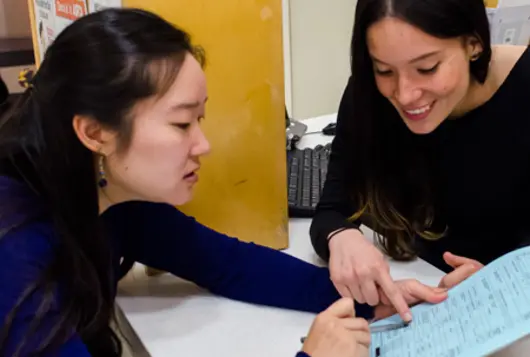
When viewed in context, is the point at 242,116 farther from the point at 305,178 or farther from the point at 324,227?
the point at 305,178

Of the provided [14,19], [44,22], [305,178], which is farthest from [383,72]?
[14,19]

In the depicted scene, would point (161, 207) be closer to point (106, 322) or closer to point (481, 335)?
point (106, 322)

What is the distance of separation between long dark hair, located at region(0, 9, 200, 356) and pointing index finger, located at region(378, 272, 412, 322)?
1.22ft

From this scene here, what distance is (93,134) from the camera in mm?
719

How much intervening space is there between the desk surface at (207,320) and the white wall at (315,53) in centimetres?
142

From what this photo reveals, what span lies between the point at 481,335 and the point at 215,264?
1.36 ft

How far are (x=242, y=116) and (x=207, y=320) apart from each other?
0.32 m

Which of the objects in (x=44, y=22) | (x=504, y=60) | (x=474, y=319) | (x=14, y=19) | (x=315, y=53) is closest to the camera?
(x=474, y=319)

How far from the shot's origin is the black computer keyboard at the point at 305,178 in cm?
113

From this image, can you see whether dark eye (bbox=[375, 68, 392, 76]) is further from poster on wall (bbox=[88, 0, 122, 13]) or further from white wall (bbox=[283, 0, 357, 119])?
white wall (bbox=[283, 0, 357, 119])

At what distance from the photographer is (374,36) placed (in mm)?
821

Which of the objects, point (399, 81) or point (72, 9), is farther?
point (72, 9)

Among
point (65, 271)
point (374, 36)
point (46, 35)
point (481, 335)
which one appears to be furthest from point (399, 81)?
point (46, 35)

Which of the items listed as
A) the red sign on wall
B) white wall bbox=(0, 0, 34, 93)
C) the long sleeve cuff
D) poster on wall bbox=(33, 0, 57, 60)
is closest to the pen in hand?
the long sleeve cuff
